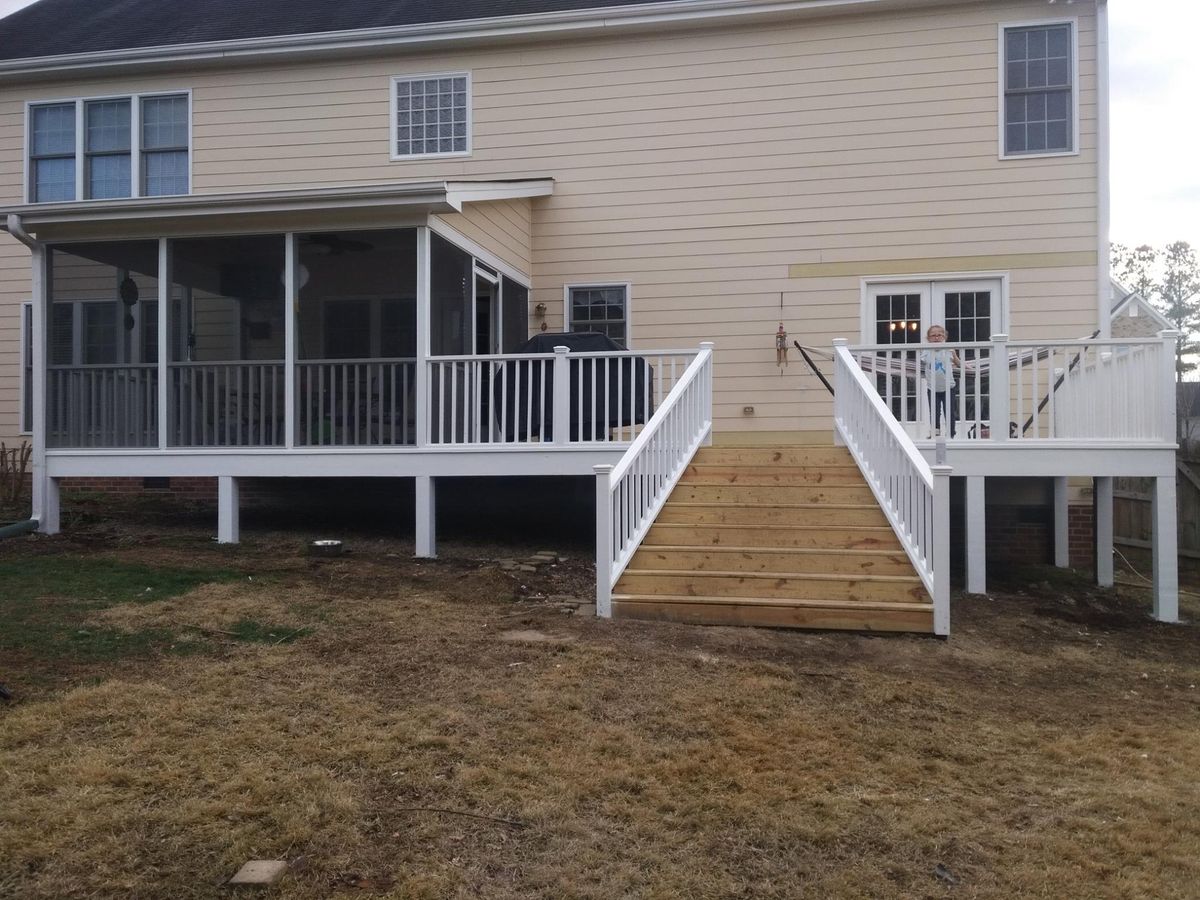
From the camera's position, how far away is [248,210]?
925 centimetres

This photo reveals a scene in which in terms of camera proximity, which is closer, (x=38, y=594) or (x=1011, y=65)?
(x=38, y=594)

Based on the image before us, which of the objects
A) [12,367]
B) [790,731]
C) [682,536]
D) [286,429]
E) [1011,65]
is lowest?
[790,731]

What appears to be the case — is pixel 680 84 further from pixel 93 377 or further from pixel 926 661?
pixel 926 661

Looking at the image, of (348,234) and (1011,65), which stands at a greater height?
(1011,65)

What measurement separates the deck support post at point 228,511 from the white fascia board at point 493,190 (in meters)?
3.56

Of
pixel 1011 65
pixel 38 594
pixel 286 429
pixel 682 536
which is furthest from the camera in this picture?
pixel 1011 65

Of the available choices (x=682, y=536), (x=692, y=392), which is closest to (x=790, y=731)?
(x=682, y=536)

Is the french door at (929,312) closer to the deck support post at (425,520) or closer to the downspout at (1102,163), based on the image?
the downspout at (1102,163)

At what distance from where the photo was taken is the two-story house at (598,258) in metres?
8.68

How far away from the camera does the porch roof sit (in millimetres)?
8969

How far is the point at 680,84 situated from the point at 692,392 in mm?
4725

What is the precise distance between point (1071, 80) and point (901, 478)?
6.39m

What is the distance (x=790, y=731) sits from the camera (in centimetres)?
461

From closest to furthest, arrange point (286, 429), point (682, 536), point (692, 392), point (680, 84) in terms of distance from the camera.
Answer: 1. point (682, 536)
2. point (692, 392)
3. point (286, 429)
4. point (680, 84)
